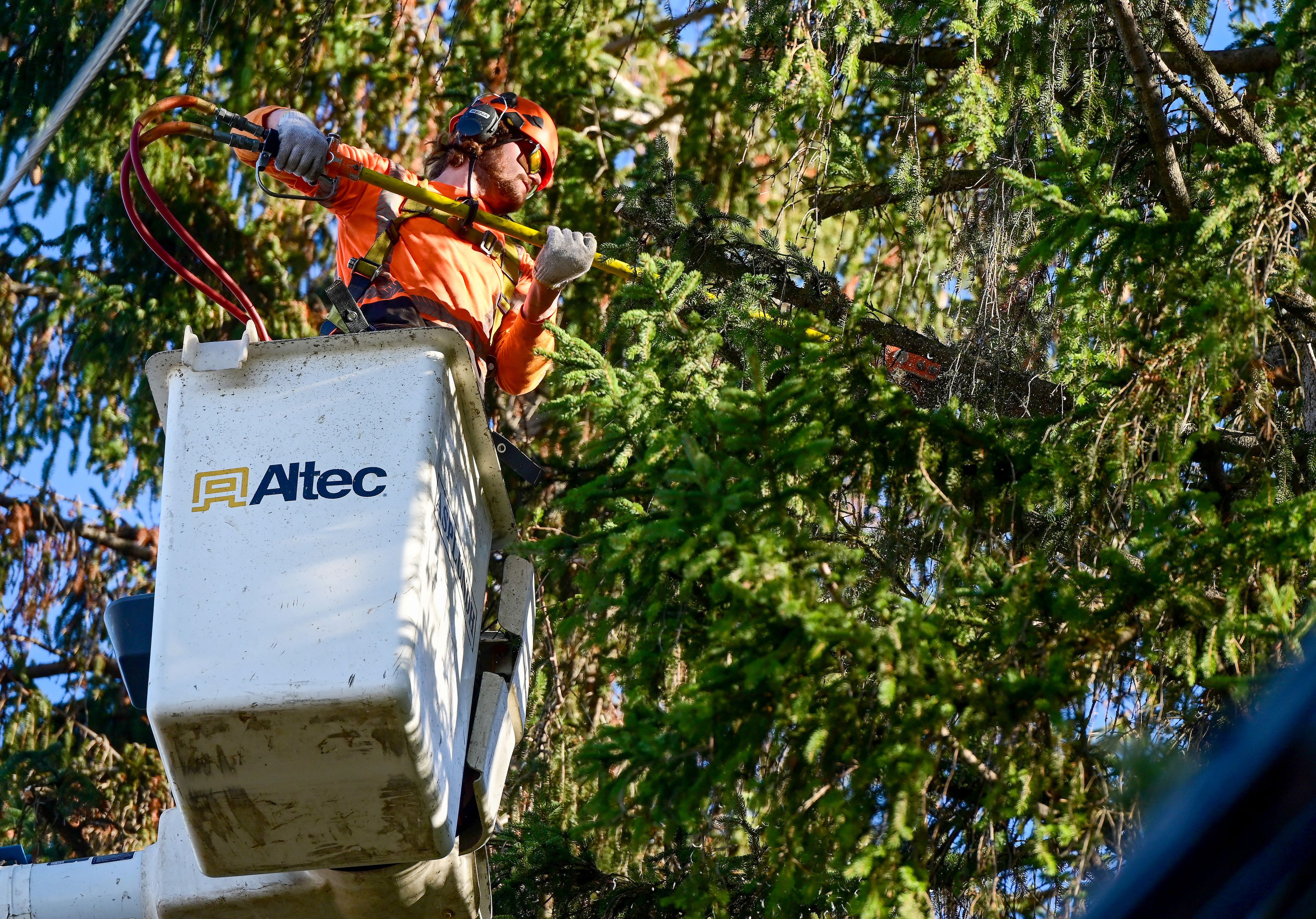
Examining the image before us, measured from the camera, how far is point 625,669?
10.8ft

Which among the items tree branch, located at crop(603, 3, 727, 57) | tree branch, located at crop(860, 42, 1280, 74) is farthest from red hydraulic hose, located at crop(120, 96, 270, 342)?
tree branch, located at crop(860, 42, 1280, 74)

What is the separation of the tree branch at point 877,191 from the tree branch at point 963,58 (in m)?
0.37

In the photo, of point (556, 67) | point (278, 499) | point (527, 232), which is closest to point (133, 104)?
point (556, 67)

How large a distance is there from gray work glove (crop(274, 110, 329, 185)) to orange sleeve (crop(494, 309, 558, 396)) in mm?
708

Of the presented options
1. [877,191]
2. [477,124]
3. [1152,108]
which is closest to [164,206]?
[477,124]

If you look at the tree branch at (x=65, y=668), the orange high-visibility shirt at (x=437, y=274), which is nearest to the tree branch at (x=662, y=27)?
the orange high-visibility shirt at (x=437, y=274)

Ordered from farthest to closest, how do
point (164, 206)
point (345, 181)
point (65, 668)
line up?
point (65, 668), point (345, 181), point (164, 206)

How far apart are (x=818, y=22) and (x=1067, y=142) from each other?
1949 millimetres

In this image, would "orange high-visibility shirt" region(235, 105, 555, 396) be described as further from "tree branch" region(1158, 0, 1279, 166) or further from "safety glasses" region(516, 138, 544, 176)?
"tree branch" region(1158, 0, 1279, 166)

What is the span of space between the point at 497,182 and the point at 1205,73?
6.76 feet

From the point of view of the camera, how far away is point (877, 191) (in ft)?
17.2

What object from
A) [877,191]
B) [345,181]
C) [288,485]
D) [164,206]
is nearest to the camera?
[288,485]

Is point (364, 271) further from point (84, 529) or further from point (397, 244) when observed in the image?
point (84, 529)

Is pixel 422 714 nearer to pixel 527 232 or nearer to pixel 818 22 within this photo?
pixel 527 232
